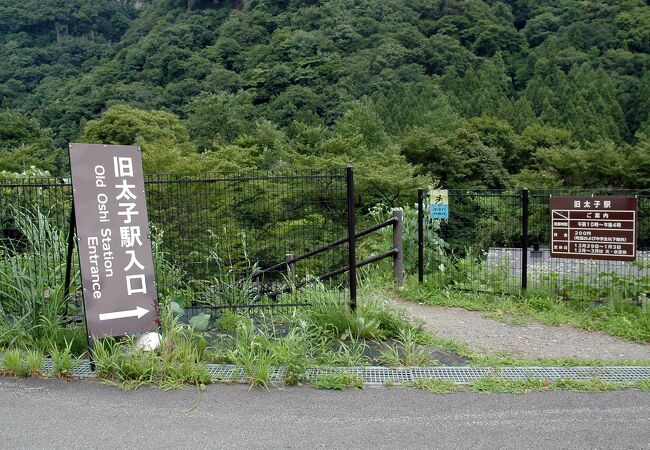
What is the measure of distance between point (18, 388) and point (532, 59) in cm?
6659

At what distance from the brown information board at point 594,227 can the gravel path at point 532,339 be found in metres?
1.17

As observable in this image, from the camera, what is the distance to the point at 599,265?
24.4 ft

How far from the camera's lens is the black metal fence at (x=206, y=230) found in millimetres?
5914

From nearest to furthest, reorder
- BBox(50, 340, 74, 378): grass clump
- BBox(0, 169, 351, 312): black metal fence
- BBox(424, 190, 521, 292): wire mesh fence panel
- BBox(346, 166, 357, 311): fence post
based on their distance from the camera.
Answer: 1. BBox(50, 340, 74, 378): grass clump
2. BBox(346, 166, 357, 311): fence post
3. BBox(0, 169, 351, 312): black metal fence
4. BBox(424, 190, 521, 292): wire mesh fence panel

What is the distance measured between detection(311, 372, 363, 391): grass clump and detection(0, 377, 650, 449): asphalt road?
0.08 meters

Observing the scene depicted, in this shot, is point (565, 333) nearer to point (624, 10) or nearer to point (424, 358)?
point (424, 358)

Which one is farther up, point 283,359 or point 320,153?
point 320,153

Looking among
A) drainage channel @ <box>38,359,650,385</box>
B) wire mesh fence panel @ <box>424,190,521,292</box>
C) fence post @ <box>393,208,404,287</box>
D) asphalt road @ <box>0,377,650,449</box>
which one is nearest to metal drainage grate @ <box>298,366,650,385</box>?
drainage channel @ <box>38,359,650,385</box>

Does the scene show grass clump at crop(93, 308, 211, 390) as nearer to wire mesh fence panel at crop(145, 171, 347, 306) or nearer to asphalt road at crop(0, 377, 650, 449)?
asphalt road at crop(0, 377, 650, 449)

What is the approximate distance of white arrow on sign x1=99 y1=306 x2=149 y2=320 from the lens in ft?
15.4

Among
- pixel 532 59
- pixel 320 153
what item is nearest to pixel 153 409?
pixel 320 153

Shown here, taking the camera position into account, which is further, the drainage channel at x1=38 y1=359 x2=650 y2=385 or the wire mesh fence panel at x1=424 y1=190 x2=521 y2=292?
the wire mesh fence panel at x1=424 y1=190 x2=521 y2=292

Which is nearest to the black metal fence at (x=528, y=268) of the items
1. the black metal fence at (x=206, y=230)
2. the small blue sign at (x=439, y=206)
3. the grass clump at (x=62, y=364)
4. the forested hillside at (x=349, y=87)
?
the small blue sign at (x=439, y=206)

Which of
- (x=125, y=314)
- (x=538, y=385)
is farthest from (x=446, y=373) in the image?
(x=125, y=314)
